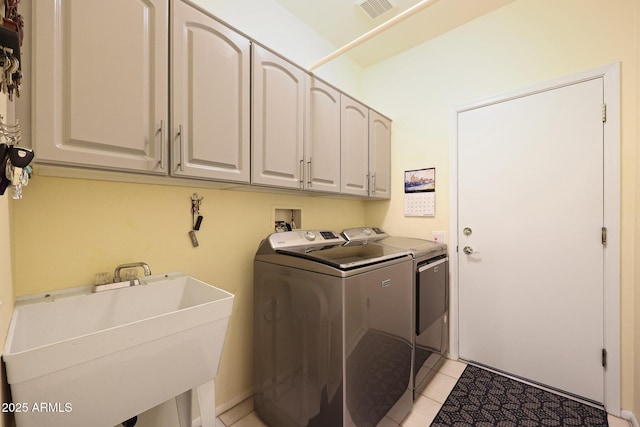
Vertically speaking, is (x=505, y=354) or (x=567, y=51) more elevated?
(x=567, y=51)

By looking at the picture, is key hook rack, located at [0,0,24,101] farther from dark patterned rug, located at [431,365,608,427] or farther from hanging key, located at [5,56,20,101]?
dark patterned rug, located at [431,365,608,427]

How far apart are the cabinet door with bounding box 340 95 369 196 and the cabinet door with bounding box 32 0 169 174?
1.29 metres

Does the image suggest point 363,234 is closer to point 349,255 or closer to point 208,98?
point 349,255

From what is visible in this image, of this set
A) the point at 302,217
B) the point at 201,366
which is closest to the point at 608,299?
the point at 302,217

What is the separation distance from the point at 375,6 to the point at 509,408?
9.78 feet

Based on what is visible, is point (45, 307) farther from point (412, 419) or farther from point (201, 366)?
point (412, 419)

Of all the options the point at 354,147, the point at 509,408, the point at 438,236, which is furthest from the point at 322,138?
the point at 509,408

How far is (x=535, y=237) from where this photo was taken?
77.1 inches

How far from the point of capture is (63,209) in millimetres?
1172

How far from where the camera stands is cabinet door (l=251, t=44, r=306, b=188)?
1.50m

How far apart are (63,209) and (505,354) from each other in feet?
9.60

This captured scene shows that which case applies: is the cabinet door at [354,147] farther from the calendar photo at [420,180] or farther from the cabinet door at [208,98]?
the cabinet door at [208,98]

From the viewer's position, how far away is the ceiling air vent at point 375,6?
2045 mm

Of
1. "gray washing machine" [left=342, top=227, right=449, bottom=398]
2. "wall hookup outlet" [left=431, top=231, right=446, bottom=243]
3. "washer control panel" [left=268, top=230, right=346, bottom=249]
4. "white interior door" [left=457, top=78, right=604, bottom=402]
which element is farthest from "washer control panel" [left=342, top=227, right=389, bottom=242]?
"white interior door" [left=457, top=78, right=604, bottom=402]
